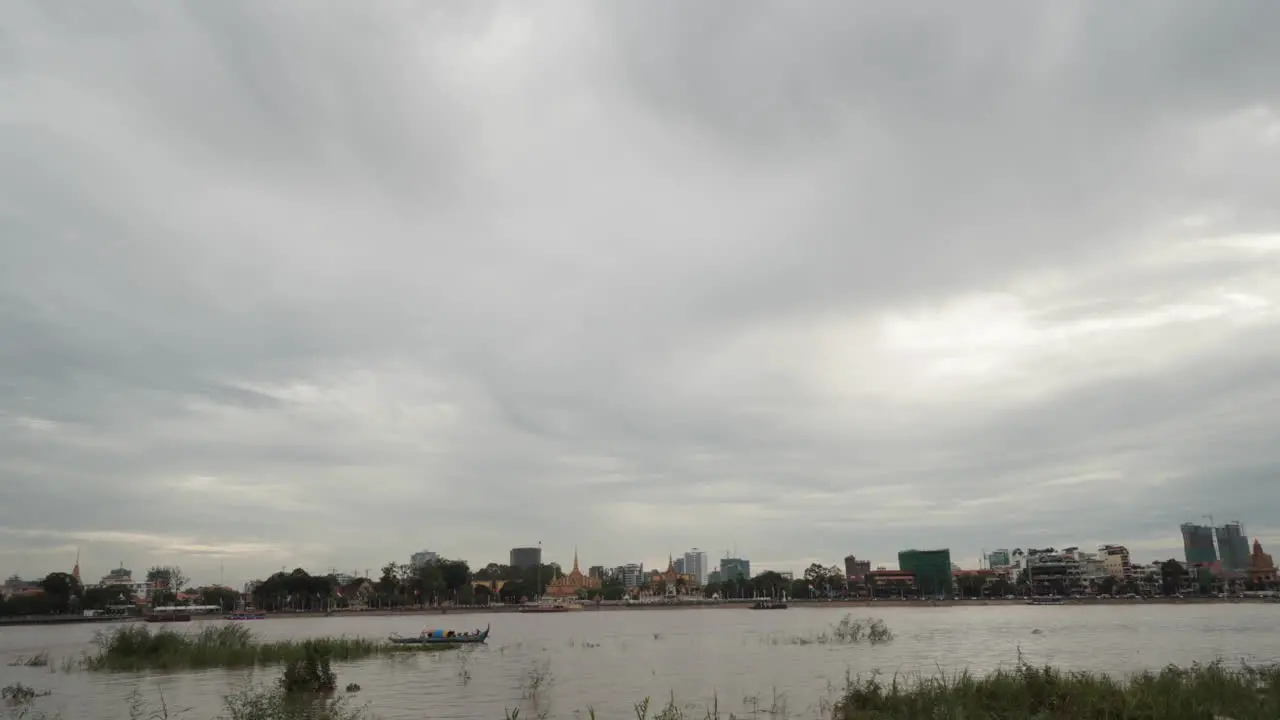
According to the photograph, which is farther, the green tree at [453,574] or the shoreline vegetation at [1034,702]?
the green tree at [453,574]

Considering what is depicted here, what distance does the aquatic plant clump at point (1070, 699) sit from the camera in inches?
742

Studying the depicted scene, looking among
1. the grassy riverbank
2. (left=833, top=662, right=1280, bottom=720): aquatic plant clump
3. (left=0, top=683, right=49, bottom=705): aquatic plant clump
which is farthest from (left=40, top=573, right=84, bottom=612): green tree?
(left=833, top=662, right=1280, bottom=720): aquatic plant clump

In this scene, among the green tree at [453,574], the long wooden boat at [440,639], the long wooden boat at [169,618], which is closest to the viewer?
the long wooden boat at [440,639]

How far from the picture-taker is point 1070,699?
20.9 m

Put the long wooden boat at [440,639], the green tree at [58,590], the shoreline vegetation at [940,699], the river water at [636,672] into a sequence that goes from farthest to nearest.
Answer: the green tree at [58,590]
the long wooden boat at [440,639]
the river water at [636,672]
the shoreline vegetation at [940,699]

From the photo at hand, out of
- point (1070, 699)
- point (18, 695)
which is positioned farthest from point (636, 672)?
point (18, 695)

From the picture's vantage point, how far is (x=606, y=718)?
27719 mm

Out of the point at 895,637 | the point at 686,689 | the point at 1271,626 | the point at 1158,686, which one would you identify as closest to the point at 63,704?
the point at 686,689

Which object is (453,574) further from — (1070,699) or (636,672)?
(1070,699)

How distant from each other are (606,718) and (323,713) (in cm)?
924

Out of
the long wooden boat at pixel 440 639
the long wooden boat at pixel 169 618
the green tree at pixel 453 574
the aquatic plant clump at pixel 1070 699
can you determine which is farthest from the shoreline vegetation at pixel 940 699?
the green tree at pixel 453 574

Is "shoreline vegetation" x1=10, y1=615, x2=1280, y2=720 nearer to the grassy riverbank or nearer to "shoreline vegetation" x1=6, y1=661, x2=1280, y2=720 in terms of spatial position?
"shoreline vegetation" x1=6, y1=661, x2=1280, y2=720

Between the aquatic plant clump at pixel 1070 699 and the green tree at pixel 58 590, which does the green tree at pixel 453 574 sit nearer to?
the green tree at pixel 58 590

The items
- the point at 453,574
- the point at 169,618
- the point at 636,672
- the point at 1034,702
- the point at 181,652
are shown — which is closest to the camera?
the point at 1034,702
